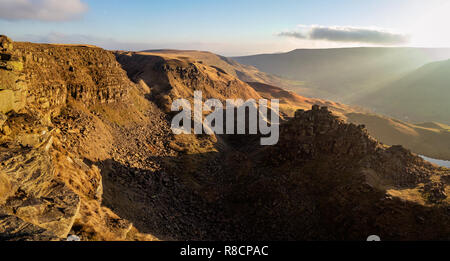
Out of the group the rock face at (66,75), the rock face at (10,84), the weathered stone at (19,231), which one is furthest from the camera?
the rock face at (66,75)

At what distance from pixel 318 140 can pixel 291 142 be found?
2510 millimetres

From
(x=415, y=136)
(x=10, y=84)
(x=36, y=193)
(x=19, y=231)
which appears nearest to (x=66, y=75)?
(x=10, y=84)

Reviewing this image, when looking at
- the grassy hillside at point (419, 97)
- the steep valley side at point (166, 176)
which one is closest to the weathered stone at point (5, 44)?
the steep valley side at point (166, 176)

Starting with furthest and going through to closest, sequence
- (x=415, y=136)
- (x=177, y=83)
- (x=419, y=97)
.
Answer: (x=419, y=97) → (x=415, y=136) → (x=177, y=83)

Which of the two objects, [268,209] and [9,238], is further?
[268,209]

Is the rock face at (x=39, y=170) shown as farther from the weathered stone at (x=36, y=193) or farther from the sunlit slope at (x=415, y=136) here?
the sunlit slope at (x=415, y=136)

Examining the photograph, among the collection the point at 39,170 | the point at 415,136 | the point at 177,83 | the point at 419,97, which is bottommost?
the point at 415,136

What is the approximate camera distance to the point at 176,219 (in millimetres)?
16641

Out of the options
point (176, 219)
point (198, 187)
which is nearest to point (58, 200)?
point (176, 219)

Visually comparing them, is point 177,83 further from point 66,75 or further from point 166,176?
point 166,176

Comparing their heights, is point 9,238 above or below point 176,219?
above
